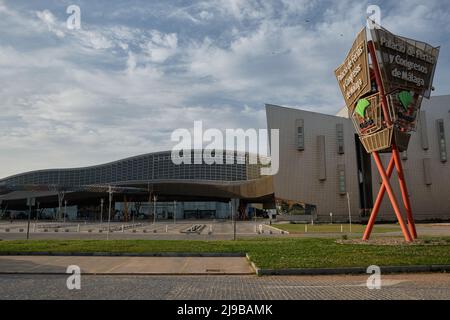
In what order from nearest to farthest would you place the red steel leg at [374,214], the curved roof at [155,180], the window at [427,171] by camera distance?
the red steel leg at [374,214]
the window at [427,171]
the curved roof at [155,180]

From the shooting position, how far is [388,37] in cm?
2388

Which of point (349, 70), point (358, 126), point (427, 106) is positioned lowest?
point (358, 126)

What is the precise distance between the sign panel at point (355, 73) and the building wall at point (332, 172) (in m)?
43.4

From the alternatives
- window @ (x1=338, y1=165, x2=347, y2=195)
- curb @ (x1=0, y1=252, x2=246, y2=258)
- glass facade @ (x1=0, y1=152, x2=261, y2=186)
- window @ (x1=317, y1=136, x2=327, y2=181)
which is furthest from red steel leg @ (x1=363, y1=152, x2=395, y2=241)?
glass facade @ (x1=0, y1=152, x2=261, y2=186)

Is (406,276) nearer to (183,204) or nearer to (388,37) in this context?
(388,37)

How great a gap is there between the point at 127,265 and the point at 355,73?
1938 centimetres

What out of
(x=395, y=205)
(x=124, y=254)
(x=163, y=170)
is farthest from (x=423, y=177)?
(x=163, y=170)

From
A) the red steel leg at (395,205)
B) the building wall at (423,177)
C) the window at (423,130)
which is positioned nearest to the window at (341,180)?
the building wall at (423,177)

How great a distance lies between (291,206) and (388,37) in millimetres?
54941

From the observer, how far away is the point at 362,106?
84.9 feet

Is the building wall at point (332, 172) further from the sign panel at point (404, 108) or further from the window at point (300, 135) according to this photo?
the sign panel at point (404, 108)

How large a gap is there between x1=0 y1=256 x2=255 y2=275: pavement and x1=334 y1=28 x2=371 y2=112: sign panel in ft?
47.9

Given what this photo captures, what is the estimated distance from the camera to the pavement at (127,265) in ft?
43.5

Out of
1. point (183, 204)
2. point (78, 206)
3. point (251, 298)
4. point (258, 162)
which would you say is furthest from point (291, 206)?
point (78, 206)
